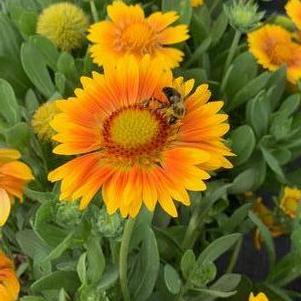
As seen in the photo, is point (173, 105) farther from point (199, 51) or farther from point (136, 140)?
point (199, 51)

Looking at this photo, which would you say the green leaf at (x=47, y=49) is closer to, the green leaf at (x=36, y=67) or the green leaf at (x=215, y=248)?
the green leaf at (x=36, y=67)

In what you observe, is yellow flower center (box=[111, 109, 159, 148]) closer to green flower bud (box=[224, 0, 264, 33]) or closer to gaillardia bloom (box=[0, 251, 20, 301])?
gaillardia bloom (box=[0, 251, 20, 301])

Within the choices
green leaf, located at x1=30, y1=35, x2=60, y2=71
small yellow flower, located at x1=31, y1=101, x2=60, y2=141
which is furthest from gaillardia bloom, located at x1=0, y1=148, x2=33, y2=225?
green leaf, located at x1=30, y1=35, x2=60, y2=71

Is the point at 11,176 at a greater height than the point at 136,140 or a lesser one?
lesser

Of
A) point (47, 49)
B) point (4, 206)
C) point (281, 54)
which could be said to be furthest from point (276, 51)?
point (4, 206)

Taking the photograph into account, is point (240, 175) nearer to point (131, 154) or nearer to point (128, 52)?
point (128, 52)
